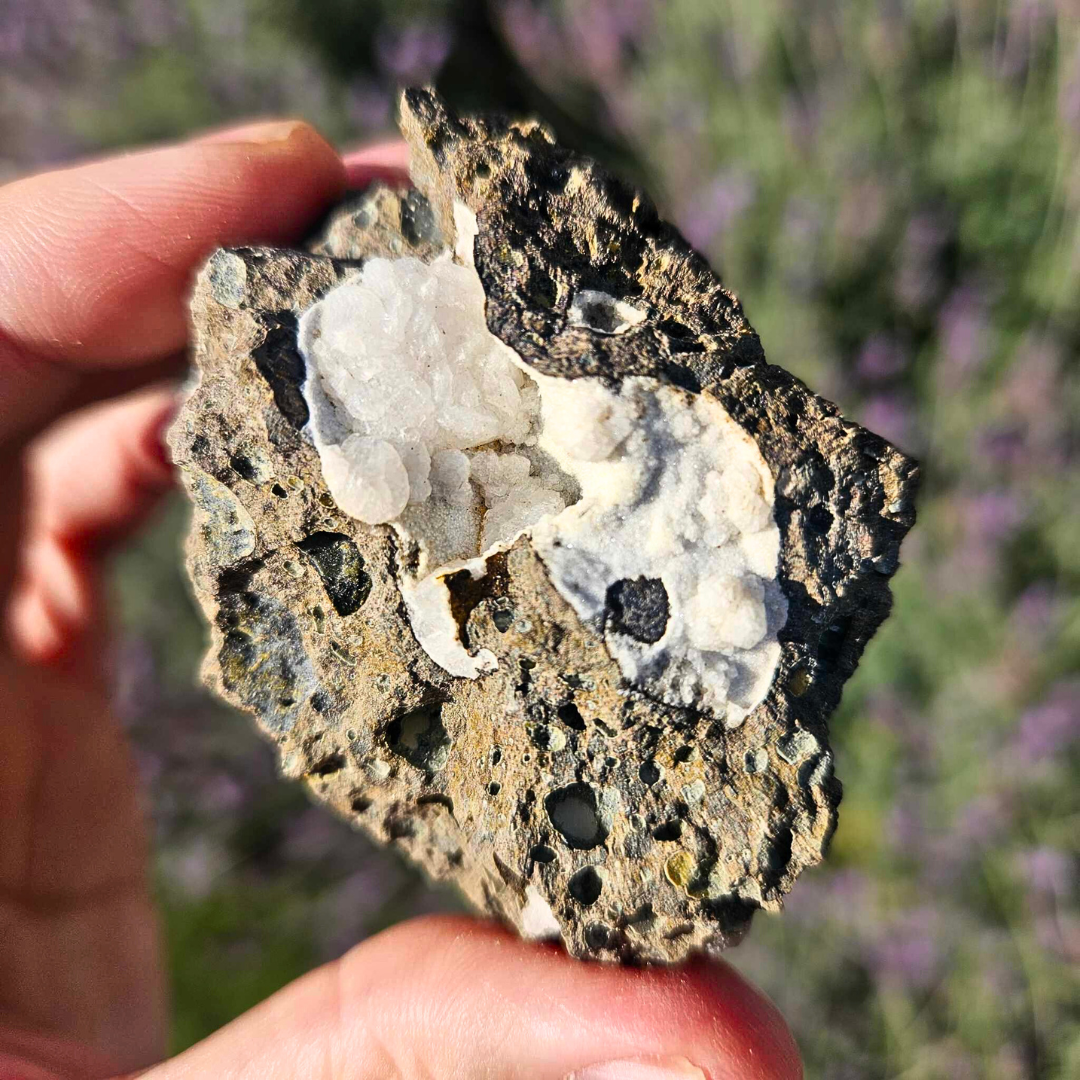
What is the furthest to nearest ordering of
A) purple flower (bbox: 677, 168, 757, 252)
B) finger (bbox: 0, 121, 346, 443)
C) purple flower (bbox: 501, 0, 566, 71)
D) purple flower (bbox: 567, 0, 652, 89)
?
purple flower (bbox: 501, 0, 566, 71) → purple flower (bbox: 567, 0, 652, 89) → purple flower (bbox: 677, 168, 757, 252) → finger (bbox: 0, 121, 346, 443)

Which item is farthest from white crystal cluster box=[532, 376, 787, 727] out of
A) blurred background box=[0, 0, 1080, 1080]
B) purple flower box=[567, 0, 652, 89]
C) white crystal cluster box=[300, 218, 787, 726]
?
purple flower box=[567, 0, 652, 89]

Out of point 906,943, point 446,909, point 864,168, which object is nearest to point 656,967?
point 906,943

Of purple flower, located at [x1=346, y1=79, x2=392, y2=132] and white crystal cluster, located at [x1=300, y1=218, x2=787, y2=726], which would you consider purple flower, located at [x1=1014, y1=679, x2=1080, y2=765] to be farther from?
purple flower, located at [x1=346, y1=79, x2=392, y2=132]

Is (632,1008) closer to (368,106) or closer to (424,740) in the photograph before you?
(424,740)

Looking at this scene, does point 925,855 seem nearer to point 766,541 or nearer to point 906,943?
point 906,943

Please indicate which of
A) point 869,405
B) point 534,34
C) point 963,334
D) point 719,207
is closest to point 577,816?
point 869,405
